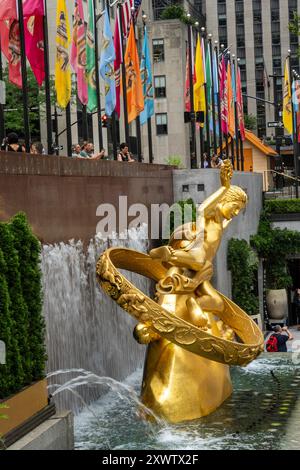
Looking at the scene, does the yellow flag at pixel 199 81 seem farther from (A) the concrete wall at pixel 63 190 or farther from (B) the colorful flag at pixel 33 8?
(B) the colorful flag at pixel 33 8

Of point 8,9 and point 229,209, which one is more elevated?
point 8,9

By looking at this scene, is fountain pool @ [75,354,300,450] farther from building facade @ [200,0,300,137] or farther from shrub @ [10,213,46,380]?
building facade @ [200,0,300,137]

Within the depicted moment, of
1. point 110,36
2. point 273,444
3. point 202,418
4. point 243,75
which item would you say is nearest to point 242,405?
point 202,418

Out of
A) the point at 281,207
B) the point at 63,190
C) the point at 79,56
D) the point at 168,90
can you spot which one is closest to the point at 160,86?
the point at 168,90

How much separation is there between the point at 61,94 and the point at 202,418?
8.44 m

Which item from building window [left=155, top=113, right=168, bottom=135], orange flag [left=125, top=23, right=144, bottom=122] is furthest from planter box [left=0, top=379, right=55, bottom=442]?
building window [left=155, top=113, right=168, bottom=135]

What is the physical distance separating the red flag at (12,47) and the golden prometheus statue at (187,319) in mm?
4468

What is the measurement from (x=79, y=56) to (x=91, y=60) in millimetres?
664

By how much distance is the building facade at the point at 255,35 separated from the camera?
10125cm

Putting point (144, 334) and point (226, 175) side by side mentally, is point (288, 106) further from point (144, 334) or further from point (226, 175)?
point (144, 334)

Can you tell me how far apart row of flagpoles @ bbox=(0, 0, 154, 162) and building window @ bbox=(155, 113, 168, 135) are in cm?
3500

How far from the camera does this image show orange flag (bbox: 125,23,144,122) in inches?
1039

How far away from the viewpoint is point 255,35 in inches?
4031

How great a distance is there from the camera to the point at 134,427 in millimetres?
14844
